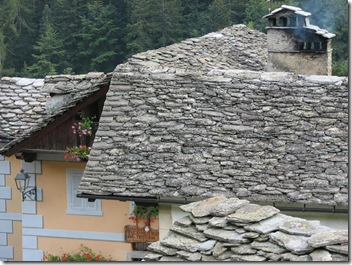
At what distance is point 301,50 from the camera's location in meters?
16.0

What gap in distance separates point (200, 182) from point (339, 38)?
39303 millimetres

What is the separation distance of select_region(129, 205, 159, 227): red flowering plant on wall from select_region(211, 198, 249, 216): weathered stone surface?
5.17 m

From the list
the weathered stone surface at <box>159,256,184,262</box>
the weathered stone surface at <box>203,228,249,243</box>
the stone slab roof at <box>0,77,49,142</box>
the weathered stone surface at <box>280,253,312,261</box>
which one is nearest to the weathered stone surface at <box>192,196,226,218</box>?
the weathered stone surface at <box>203,228,249,243</box>

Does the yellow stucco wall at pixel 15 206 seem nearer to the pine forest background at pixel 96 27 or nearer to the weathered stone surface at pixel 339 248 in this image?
the weathered stone surface at pixel 339 248

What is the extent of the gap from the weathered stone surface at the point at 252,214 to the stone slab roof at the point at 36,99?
6.84 meters

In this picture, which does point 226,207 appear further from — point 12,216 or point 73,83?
point 12,216

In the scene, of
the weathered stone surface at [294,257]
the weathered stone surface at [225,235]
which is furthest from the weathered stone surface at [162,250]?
the weathered stone surface at [294,257]

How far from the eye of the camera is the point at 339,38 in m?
50.7

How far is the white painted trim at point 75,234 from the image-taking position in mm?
14172

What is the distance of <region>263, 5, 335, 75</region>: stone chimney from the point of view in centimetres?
1598

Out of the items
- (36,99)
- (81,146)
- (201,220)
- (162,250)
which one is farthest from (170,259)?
(36,99)

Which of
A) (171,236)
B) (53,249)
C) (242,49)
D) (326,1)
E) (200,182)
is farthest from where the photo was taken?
(326,1)

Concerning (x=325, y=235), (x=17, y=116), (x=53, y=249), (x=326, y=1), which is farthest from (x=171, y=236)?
(x=326, y=1)

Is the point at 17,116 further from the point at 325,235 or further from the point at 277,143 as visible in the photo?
the point at 325,235
